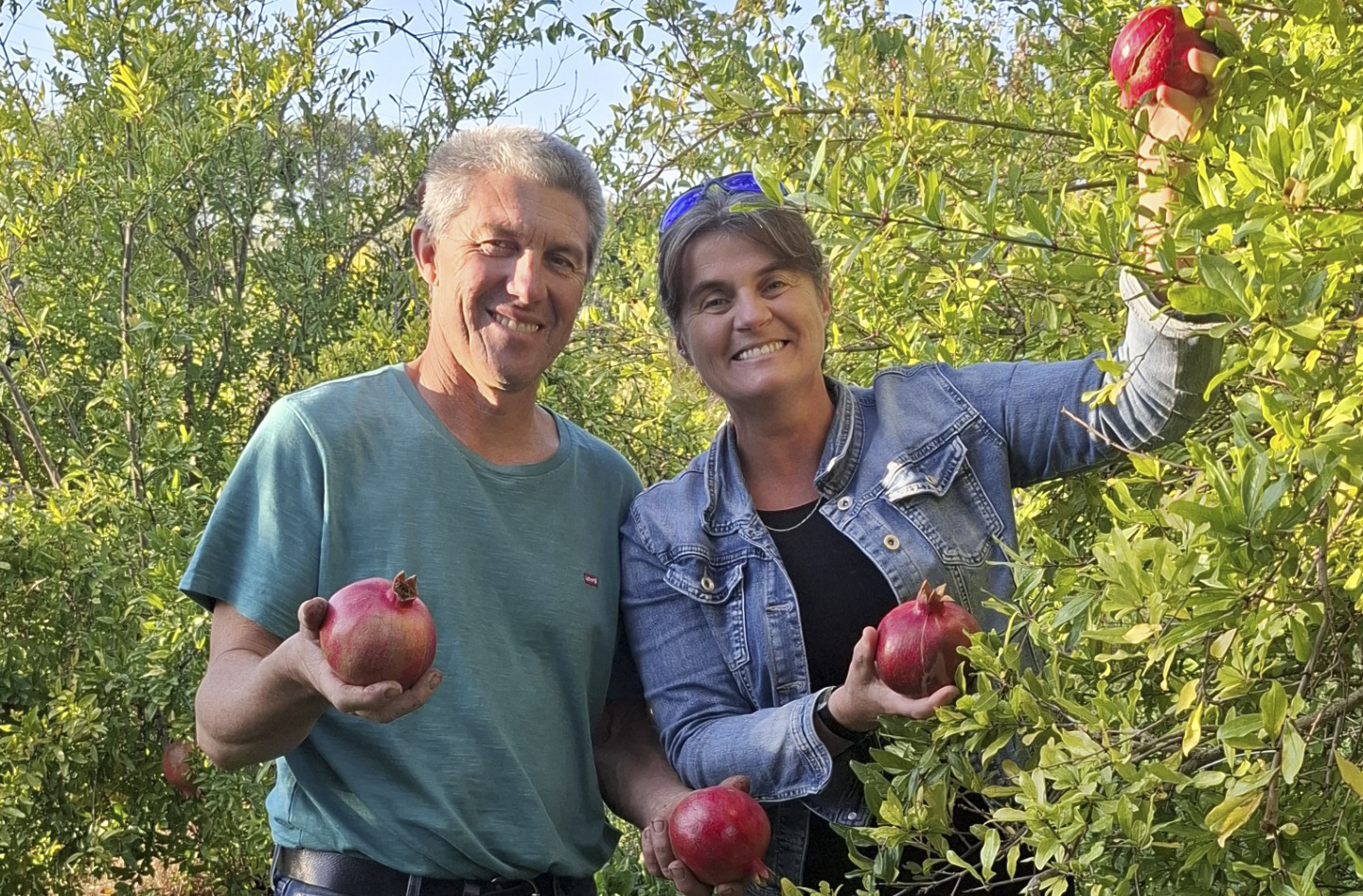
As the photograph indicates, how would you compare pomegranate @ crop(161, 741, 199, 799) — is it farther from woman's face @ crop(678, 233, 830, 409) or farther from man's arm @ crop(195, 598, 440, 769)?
woman's face @ crop(678, 233, 830, 409)

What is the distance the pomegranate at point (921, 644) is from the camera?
1.63 meters

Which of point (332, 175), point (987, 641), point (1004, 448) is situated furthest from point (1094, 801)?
point (332, 175)

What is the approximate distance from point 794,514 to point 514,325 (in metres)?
0.52

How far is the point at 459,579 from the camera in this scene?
191cm

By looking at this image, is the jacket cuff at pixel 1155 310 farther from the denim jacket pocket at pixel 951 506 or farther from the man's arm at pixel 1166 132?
the denim jacket pocket at pixel 951 506

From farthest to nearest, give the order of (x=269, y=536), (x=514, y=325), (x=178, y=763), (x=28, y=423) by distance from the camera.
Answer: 1. (x=28, y=423)
2. (x=178, y=763)
3. (x=514, y=325)
4. (x=269, y=536)

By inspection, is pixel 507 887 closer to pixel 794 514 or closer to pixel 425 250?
pixel 794 514

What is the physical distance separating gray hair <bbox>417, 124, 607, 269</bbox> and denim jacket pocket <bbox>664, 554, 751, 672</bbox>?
1.82 feet

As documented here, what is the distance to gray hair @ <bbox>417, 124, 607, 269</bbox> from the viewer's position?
2.07 metres

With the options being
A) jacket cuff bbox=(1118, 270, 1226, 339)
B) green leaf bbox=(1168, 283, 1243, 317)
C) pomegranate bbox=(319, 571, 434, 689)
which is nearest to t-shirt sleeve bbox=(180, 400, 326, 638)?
pomegranate bbox=(319, 571, 434, 689)

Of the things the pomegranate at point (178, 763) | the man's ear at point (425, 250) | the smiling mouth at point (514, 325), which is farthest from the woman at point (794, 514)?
the pomegranate at point (178, 763)

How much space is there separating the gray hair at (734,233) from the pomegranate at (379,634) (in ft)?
2.36

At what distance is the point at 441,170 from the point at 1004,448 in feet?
3.27

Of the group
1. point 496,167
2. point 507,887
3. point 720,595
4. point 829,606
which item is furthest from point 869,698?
point 496,167
